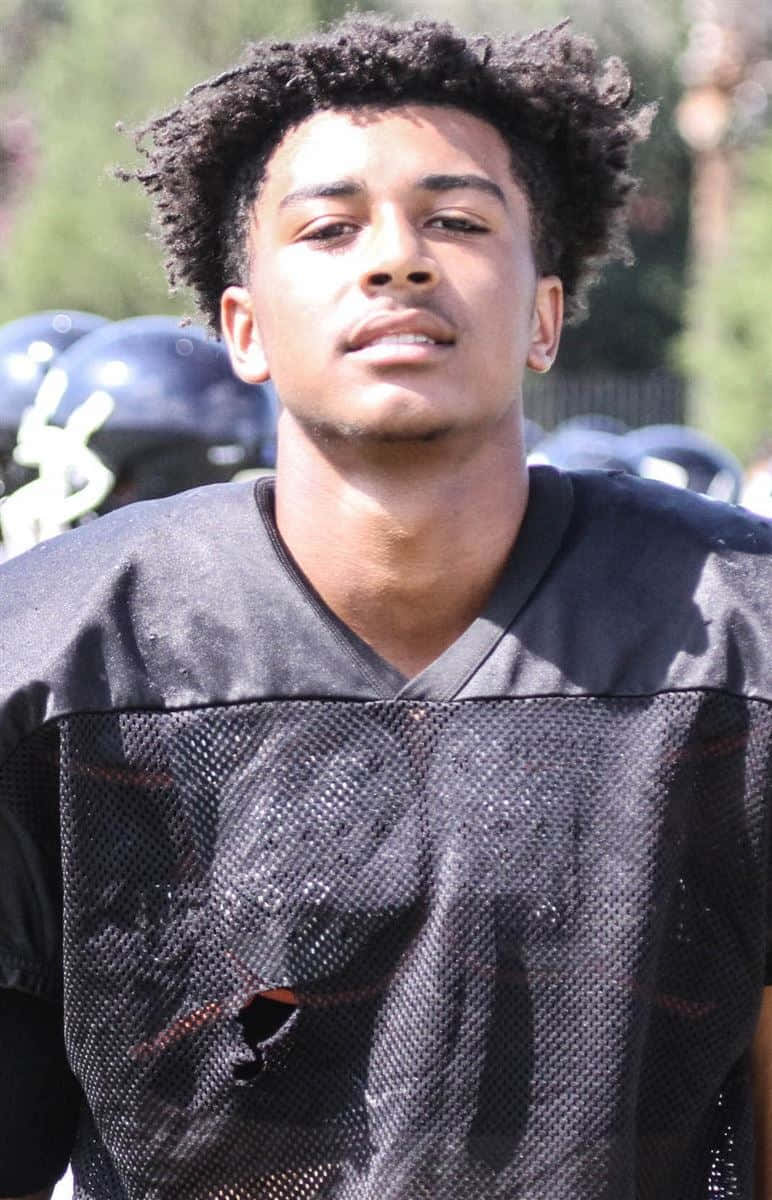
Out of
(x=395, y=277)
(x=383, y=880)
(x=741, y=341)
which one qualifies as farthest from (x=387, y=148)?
(x=741, y=341)

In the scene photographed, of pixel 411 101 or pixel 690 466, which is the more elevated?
pixel 411 101

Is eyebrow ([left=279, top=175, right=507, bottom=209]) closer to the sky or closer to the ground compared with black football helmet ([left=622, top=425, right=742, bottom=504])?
closer to the sky

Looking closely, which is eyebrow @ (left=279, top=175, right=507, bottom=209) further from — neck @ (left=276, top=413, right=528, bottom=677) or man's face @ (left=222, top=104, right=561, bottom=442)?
neck @ (left=276, top=413, right=528, bottom=677)

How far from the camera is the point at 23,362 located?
662cm

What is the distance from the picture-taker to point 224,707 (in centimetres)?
213

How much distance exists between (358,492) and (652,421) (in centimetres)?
1943

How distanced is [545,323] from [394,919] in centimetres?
83

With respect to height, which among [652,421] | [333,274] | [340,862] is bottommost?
[652,421]

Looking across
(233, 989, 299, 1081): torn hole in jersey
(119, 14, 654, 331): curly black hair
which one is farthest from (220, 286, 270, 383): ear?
(233, 989, 299, 1081): torn hole in jersey

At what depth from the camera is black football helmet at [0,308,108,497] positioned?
627 cm

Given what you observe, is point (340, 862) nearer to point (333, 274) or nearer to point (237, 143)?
point (333, 274)

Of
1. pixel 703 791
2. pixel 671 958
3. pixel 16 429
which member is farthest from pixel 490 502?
pixel 16 429

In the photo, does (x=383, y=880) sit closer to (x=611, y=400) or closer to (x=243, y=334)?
(x=243, y=334)

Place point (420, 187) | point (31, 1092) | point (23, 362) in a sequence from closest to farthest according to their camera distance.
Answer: point (420, 187) < point (31, 1092) < point (23, 362)
